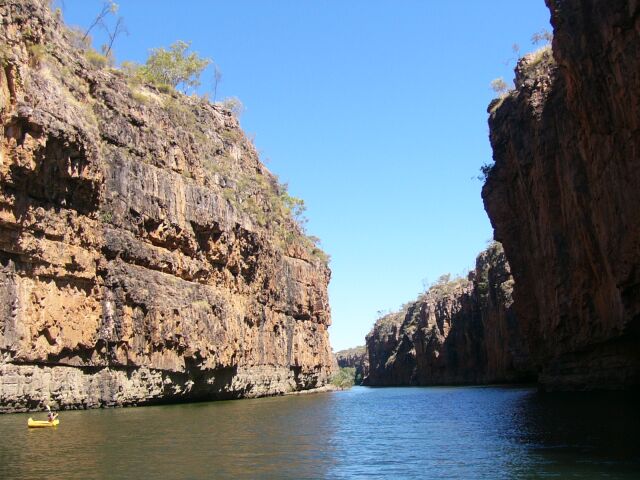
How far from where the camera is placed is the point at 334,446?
23.4 meters

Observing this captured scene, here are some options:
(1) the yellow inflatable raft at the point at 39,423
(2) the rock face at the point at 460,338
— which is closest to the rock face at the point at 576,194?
(1) the yellow inflatable raft at the point at 39,423

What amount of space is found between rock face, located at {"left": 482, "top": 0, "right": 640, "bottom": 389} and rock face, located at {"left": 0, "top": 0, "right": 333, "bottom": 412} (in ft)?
77.9

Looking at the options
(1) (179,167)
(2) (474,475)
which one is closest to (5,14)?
(1) (179,167)

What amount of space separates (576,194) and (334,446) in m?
23.4

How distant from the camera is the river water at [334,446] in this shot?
56.1ft

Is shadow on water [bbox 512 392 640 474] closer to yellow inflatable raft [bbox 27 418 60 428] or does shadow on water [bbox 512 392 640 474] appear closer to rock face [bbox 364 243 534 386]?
yellow inflatable raft [bbox 27 418 60 428]

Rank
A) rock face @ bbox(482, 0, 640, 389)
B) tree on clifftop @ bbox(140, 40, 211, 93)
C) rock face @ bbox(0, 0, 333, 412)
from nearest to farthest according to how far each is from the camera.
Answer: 1. rock face @ bbox(482, 0, 640, 389)
2. rock face @ bbox(0, 0, 333, 412)
3. tree on clifftop @ bbox(140, 40, 211, 93)

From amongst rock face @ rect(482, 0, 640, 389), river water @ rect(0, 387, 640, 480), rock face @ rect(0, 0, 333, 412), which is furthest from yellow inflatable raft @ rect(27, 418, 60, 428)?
rock face @ rect(482, 0, 640, 389)

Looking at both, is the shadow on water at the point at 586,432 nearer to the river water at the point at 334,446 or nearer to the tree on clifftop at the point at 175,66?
the river water at the point at 334,446

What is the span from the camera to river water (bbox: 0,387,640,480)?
1711cm

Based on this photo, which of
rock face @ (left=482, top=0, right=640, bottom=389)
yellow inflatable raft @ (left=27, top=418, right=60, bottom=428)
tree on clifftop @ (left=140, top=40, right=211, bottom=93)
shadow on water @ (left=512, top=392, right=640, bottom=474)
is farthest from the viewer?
tree on clifftop @ (left=140, top=40, right=211, bottom=93)

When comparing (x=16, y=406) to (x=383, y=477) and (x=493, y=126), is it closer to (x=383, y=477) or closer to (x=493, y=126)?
(x=383, y=477)

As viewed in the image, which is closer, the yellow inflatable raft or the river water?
the river water

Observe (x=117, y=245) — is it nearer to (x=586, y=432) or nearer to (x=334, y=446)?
(x=334, y=446)
